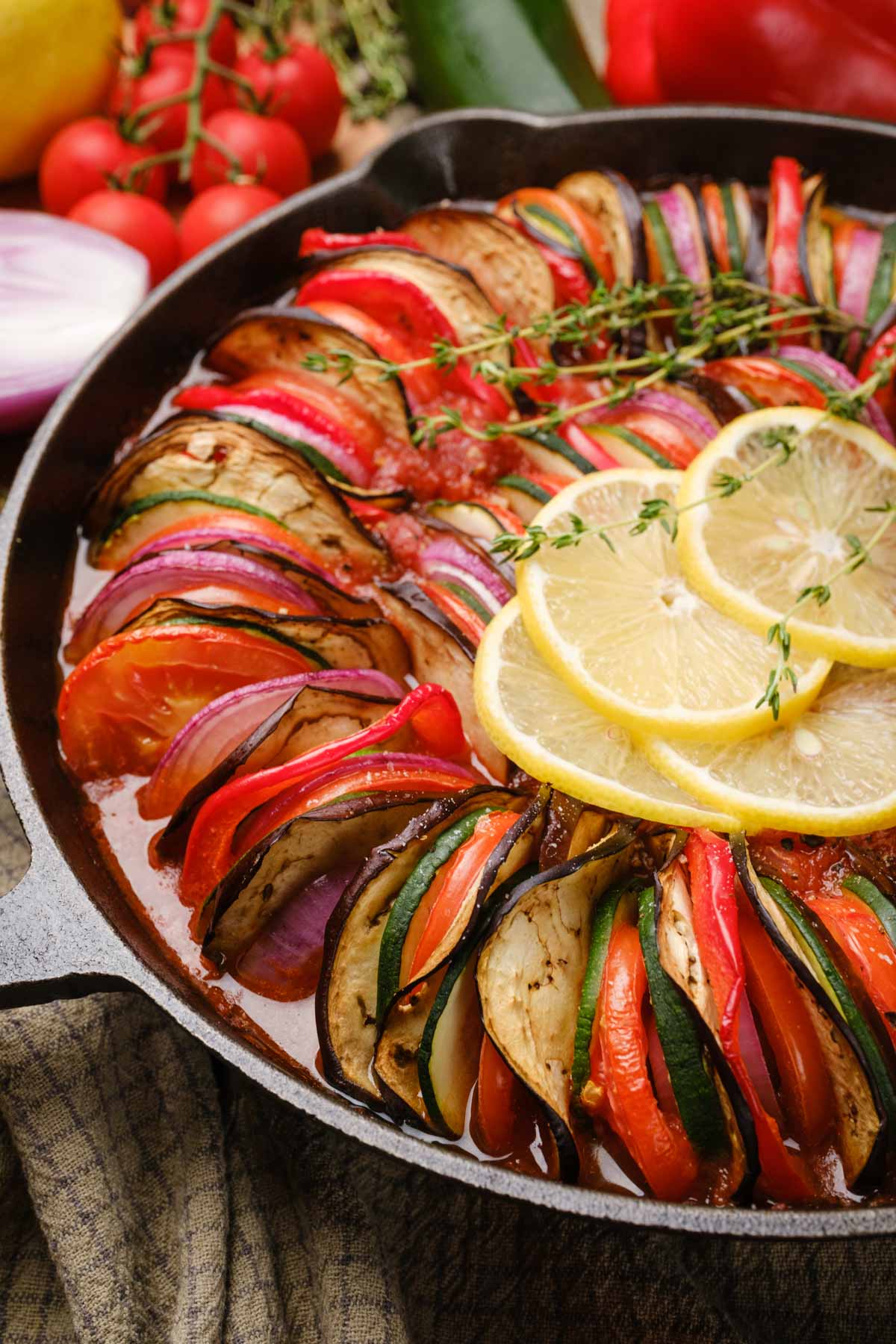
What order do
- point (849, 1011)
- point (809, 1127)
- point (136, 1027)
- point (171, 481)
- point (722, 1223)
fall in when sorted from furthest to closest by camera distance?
point (171, 481), point (136, 1027), point (809, 1127), point (849, 1011), point (722, 1223)

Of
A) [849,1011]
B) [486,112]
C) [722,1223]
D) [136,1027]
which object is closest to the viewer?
[722,1223]

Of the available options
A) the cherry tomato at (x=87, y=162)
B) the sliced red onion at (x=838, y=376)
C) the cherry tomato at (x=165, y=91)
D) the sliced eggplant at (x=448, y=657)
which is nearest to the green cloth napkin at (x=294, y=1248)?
the sliced eggplant at (x=448, y=657)

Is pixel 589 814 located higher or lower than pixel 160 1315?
higher

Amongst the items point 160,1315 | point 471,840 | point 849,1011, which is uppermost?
point 471,840

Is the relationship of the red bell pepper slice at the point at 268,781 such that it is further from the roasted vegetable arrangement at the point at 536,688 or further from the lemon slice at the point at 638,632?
the lemon slice at the point at 638,632

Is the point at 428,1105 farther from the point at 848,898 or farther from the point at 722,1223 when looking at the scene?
the point at 848,898

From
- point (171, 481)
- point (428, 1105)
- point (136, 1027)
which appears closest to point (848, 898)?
point (428, 1105)
